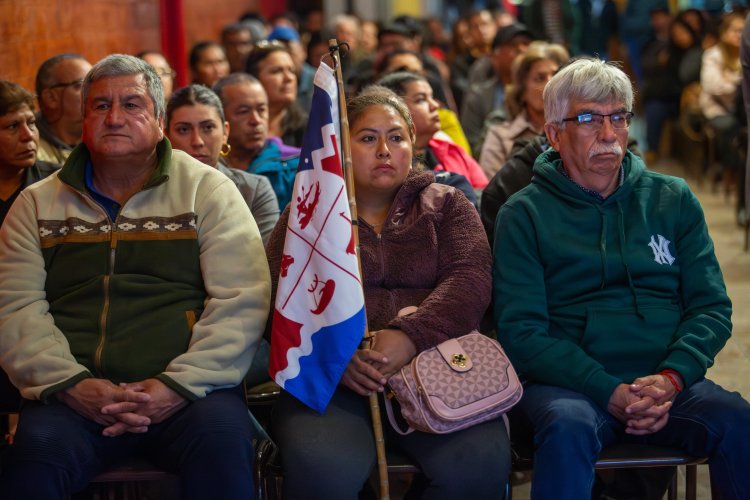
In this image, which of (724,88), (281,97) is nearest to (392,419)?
(281,97)

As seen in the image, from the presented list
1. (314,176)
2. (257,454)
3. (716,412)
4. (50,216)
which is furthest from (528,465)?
(50,216)

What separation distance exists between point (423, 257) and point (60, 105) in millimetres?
2262

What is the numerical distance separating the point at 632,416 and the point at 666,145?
9222mm

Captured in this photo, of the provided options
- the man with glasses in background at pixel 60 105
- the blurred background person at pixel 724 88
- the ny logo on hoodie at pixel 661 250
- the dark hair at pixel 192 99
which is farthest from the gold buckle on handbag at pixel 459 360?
the blurred background person at pixel 724 88

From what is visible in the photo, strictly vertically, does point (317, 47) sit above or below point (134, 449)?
above

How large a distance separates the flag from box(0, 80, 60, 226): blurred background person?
132 centimetres

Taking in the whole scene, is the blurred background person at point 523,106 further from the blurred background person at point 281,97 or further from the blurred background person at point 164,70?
the blurred background person at point 164,70

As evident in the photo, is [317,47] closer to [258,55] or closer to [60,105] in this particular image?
[258,55]

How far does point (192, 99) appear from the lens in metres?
4.19

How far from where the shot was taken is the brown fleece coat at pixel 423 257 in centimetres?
316

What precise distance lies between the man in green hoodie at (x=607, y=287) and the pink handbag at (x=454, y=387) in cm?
11

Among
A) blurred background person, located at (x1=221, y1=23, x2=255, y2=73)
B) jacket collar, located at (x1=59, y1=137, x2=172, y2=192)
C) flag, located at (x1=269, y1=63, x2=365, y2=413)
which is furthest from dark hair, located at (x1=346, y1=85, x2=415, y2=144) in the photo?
blurred background person, located at (x1=221, y1=23, x2=255, y2=73)

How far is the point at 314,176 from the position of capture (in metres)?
3.03

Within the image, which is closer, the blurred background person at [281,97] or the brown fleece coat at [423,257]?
the brown fleece coat at [423,257]
